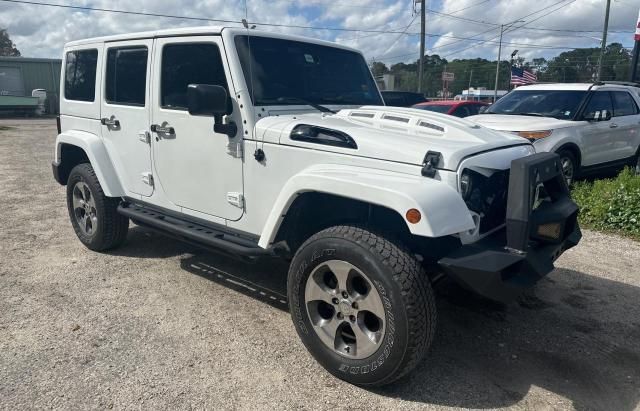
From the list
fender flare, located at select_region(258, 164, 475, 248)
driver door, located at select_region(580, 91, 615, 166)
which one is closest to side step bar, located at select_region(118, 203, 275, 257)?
fender flare, located at select_region(258, 164, 475, 248)

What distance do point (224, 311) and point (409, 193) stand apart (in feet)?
6.61

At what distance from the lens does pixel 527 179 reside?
2.72m

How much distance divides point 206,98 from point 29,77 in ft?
118

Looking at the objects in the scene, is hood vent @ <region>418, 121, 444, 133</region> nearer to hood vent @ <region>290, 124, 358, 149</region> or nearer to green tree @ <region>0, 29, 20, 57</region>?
hood vent @ <region>290, 124, 358, 149</region>

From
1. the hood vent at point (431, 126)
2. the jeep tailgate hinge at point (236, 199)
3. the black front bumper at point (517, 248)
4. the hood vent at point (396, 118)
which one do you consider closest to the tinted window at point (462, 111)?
the hood vent at point (396, 118)

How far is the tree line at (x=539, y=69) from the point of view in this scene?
4666 cm

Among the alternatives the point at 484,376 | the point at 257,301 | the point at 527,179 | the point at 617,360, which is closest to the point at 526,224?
the point at 527,179

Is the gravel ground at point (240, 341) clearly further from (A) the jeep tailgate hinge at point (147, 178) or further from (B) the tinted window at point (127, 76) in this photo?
(B) the tinted window at point (127, 76)

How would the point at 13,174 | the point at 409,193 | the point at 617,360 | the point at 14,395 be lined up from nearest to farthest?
the point at 409,193 < the point at 14,395 < the point at 617,360 < the point at 13,174

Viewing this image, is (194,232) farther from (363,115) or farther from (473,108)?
(473,108)

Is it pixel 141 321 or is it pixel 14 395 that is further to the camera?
pixel 141 321

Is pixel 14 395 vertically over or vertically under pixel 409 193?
under

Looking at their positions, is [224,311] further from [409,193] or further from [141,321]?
[409,193]

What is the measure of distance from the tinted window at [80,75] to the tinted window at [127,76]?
33cm
